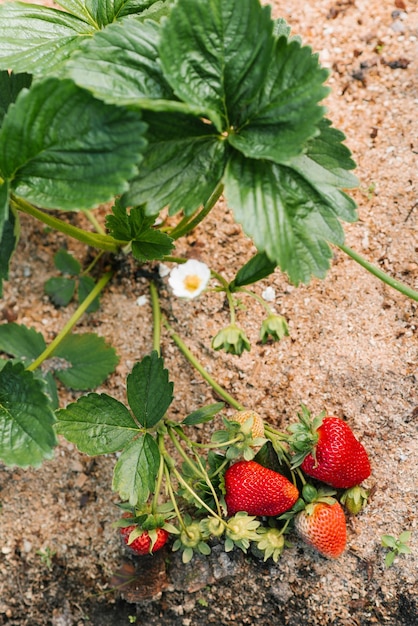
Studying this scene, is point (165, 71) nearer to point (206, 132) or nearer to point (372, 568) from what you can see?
point (206, 132)

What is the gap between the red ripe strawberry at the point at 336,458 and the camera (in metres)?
1.30

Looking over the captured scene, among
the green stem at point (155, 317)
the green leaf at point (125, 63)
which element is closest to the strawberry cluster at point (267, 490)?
the green stem at point (155, 317)

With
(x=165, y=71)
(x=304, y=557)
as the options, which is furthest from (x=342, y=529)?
(x=165, y=71)

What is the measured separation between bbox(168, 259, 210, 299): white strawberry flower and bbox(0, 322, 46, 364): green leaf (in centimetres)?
40

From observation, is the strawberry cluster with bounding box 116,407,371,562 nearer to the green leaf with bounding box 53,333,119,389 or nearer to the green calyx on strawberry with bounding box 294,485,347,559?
the green calyx on strawberry with bounding box 294,485,347,559

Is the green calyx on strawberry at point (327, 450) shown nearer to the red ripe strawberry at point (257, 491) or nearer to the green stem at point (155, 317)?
the red ripe strawberry at point (257, 491)

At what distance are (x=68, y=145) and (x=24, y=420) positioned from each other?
0.46 metres

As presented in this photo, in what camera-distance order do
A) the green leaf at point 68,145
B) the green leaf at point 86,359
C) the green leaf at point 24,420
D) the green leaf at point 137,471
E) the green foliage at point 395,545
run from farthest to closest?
the green leaf at point 86,359 → the green foliage at point 395,545 → the green leaf at point 137,471 → the green leaf at point 24,420 → the green leaf at point 68,145

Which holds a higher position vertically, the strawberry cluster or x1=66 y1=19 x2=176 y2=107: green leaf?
x1=66 y1=19 x2=176 y2=107: green leaf

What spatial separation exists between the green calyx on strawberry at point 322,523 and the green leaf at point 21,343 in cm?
64

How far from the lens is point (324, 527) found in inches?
50.8

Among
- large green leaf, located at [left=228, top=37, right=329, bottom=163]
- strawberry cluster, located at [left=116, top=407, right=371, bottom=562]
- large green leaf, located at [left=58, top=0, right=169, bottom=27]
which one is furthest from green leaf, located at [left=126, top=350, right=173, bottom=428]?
large green leaf, located at [left=58, top=0, right=169, bottom=27]

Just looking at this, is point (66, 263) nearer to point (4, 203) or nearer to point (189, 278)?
point (189, 278)

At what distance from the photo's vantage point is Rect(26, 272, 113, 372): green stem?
1.44m
